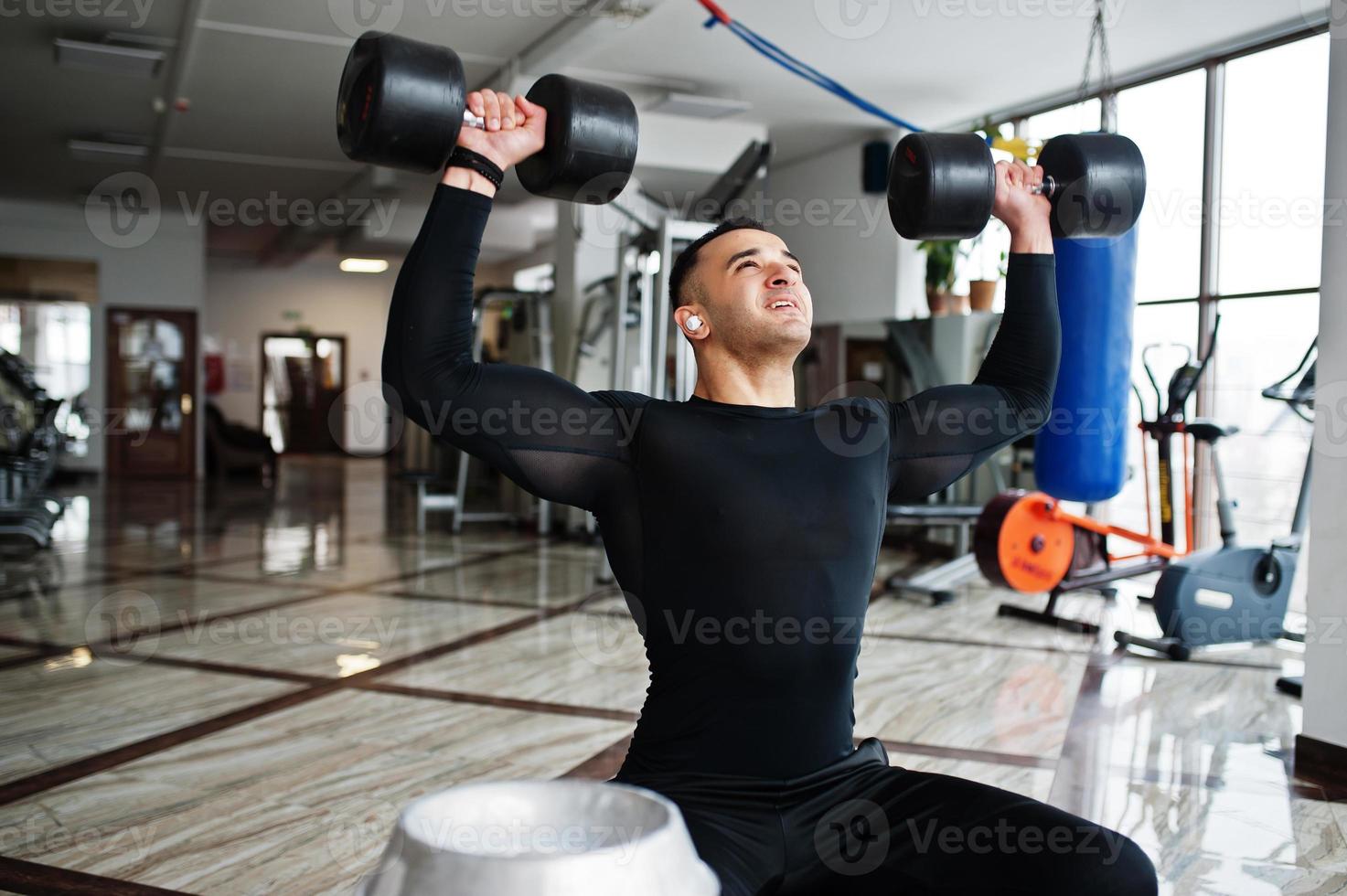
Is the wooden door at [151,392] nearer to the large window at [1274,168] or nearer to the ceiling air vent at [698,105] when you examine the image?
the ceiling air vent at [698,105]

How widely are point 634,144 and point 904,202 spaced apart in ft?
1.38

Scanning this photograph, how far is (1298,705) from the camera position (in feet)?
10.0

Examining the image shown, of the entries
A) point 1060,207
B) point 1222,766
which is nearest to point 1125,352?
point 1222,766

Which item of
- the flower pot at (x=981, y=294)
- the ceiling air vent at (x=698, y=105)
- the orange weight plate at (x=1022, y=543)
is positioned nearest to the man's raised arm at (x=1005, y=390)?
the orange weight plate at (x=1022, y=543)

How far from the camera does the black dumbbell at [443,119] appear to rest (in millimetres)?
1167

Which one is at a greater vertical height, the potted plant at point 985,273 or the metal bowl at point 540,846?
the potted plant at point 985,273

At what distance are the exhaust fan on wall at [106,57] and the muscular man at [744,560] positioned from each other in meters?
5.42

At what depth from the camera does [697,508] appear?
1.28 meters

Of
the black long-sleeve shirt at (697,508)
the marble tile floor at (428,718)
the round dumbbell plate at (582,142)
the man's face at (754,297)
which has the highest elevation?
the round dumbbell plate at (582,142)

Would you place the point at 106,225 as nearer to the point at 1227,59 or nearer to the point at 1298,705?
the point at 1227,59

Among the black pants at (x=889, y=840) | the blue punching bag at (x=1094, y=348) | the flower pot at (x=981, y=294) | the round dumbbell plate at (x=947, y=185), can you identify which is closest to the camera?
the black pants at (x=889, y=840)

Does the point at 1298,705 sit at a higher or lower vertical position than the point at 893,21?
lower

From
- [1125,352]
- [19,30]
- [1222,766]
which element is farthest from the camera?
[19,30]

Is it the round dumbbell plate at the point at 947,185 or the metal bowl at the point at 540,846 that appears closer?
the metal bowl at the point at 540,846
